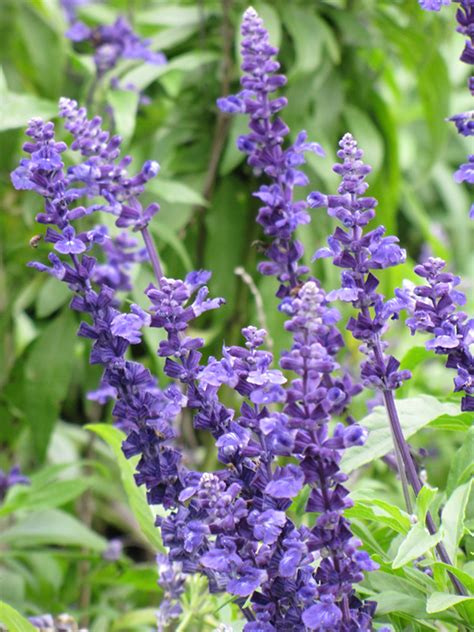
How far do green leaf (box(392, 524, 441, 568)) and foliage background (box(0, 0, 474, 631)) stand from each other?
3.35ft

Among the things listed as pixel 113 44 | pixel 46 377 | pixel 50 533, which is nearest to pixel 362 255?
pixel 50 533

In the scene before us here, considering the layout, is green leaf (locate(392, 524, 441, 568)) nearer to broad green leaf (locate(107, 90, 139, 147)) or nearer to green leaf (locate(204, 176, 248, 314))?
broad green leaf (locate(107, 90, 139, 147))

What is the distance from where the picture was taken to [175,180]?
2.18 metres

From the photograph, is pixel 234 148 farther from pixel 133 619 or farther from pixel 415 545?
pixel 415 545

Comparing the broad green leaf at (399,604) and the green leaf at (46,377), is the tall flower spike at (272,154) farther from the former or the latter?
the green leaf at (46,377)

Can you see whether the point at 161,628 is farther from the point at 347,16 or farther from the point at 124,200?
the point at 347,16

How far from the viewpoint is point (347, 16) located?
7.10 feet

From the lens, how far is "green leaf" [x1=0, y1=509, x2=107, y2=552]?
5.67 feet

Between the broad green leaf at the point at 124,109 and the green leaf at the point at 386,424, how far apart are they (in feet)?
2.74

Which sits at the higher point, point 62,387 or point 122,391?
point 122,391

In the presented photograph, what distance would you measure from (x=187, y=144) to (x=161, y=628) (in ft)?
4.75

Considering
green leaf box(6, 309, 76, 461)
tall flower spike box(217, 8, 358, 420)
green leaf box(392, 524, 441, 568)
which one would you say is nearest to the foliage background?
green leaf box(6, 309, 76, 461)

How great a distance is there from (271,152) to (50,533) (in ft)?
3.25

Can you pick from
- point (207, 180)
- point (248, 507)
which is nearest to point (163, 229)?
point (207, 180)
